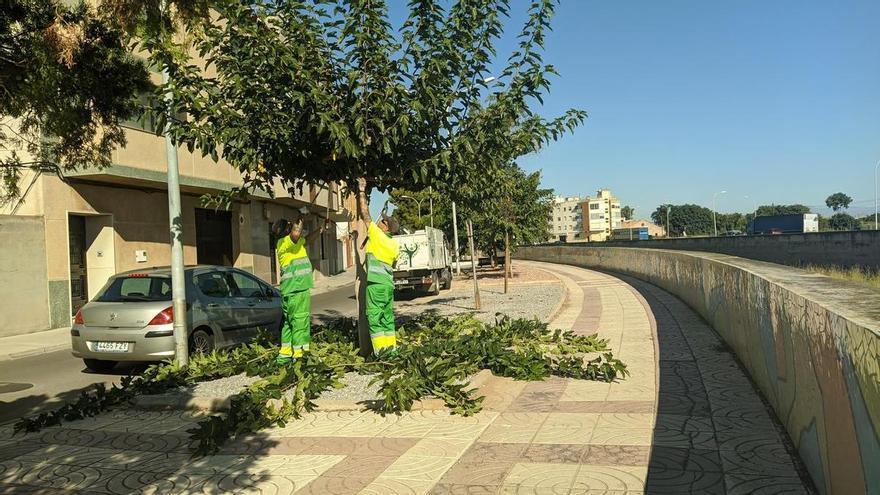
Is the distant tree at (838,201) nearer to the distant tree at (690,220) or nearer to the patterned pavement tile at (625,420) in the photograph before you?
the distant tree at (690,220)

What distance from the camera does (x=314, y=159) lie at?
775cm

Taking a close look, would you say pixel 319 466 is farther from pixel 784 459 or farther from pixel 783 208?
pixel 783 208

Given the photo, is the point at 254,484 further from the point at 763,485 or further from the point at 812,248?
the point at 812,248

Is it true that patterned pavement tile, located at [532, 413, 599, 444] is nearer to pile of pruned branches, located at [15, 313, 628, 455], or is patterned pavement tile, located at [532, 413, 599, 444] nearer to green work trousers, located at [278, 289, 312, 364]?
pile of pruned branches, located at [15, 313, 628, 455]

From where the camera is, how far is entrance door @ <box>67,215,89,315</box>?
686 inches

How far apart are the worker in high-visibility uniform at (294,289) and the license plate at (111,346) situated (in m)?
2.27

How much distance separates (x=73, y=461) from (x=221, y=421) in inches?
44.3

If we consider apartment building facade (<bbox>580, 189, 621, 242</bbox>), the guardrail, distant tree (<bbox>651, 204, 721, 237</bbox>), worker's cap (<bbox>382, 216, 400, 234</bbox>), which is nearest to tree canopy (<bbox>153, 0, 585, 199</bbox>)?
worker's cap (<bbox>382, 216, 400, 234</bbox>)

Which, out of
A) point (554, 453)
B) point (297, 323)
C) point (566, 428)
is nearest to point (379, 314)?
point (297, 323)

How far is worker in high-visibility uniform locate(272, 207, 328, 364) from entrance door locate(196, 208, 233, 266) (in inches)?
623

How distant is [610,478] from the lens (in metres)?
4.10

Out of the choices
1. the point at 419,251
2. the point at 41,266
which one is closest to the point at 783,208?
the point at 419,251

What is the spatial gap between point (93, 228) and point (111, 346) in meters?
10.8

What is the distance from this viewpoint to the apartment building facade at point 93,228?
1521 cm
